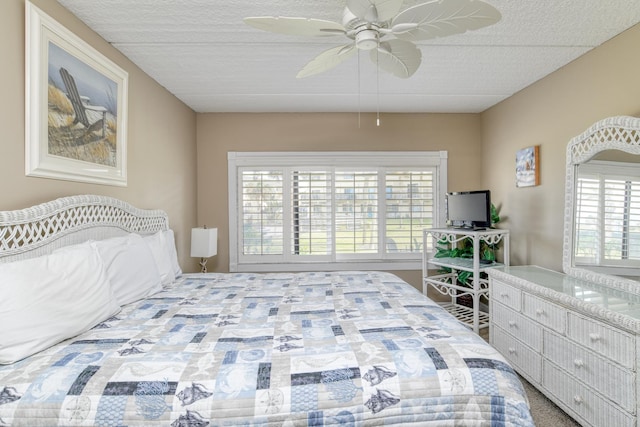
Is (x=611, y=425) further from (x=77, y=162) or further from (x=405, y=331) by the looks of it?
(x=77, y=162)

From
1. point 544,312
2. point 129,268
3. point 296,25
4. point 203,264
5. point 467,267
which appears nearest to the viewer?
point 296,25

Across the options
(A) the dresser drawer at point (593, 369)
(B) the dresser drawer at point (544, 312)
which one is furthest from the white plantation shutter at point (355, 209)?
(A) the dresser drawer at point (593, 369)

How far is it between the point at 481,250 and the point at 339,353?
9.53 ft

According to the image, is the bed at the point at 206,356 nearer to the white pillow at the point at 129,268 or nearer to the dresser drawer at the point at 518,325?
the white pillow at the point at 129,268

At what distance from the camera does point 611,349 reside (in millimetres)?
1682

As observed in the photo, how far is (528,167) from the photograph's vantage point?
3156 millimetres

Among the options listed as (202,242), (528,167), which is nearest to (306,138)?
(202,242)

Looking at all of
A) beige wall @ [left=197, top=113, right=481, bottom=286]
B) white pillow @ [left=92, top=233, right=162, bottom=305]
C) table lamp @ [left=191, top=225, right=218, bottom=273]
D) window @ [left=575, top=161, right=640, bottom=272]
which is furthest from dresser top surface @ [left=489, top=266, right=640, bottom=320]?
table lamp @ [left=191, top=225, right=218, bottom=273]

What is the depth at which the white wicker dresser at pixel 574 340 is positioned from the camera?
5.32ft

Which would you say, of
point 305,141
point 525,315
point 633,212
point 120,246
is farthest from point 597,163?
point 120,246

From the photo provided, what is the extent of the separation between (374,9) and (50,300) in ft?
6.10

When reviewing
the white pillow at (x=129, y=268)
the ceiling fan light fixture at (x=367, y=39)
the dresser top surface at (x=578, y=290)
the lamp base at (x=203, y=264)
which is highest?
the ceiling fan light fixture at (x=367, y=39)

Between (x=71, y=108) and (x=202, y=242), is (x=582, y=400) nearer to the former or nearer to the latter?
(x=202, y=242)

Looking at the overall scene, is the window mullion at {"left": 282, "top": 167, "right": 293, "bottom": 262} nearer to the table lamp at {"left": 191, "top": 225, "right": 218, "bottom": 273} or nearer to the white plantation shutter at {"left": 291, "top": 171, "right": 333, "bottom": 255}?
the white plantation shutter at {"left": 291, "top": 171, "right": 333, "bottom": 255}
